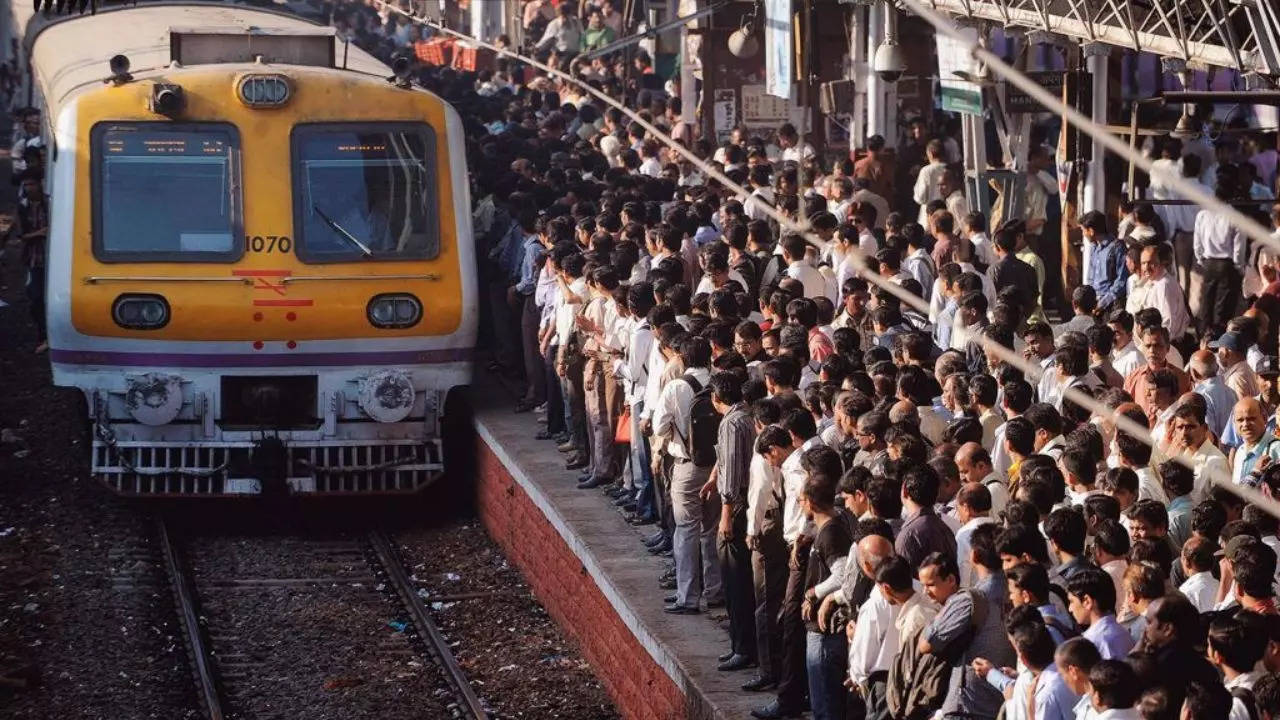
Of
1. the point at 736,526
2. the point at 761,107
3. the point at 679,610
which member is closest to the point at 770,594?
the point at 736,526

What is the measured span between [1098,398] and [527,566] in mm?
4139

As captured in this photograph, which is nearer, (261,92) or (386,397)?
(386,397)

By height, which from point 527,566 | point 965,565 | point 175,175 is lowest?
point 527,566

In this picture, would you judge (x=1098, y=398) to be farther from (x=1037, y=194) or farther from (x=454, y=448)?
(x=1037, y=194)

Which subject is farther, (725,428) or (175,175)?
(175,175)

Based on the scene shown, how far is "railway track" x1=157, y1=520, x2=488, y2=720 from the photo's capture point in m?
10.8

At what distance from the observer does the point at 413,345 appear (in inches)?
529

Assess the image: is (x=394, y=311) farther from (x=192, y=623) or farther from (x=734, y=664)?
(x=734, y=664)

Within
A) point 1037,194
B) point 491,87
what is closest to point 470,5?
point 491,87

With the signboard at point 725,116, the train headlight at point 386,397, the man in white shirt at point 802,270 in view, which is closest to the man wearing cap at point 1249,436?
the man in white shirt at point 802,270

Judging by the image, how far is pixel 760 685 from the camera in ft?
29.6

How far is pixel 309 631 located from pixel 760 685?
3490 millimetres

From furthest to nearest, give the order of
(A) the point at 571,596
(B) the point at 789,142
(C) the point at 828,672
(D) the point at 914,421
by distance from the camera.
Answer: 1. (B) the point at 789,142
2. (A) the point at 571,596
3. (D) the point at 914,421
4. (C) the point at 828,672

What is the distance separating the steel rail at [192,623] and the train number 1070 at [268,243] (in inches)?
66.9
